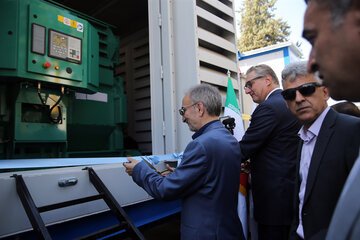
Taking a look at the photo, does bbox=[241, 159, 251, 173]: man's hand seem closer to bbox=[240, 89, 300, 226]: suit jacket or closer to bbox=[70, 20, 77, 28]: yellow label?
bbox=[240, 89, 300, 226]: suit jacket

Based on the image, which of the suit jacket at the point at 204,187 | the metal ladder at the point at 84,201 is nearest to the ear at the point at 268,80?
the suit jacket at the point at 204,187

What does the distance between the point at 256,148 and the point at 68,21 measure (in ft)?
8.03

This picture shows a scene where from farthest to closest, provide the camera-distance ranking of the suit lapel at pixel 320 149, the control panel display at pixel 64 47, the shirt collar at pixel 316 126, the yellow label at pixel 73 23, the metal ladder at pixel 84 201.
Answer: the yellow label at pixel 73 23 → the control panel display at pixel 64 47 → the shirt collar at pixel 316 126 → the suit lapel at pixel 320 149 → the metal ladder at pixel 84 201

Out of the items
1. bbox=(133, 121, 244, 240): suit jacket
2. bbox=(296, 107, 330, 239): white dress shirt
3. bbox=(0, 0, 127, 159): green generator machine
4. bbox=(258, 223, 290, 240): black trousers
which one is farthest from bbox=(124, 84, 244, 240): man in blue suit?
bbox=(0, 0, 127, 159): green generator machine

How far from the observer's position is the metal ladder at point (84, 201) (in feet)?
3.73

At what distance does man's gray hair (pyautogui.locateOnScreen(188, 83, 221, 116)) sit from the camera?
159cm

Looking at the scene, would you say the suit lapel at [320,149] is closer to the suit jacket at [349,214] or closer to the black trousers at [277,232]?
the black trousers at [277,232]

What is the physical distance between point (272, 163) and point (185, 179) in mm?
900

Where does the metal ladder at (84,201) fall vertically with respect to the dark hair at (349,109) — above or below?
below

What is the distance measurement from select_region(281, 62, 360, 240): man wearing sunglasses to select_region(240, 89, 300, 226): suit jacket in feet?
1.05

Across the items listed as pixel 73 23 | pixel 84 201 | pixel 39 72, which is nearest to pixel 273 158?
pixel 84 201

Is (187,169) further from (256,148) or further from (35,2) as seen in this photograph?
(35,2)

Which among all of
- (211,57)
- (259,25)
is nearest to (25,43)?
(211,57)

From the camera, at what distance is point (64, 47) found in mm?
2527
